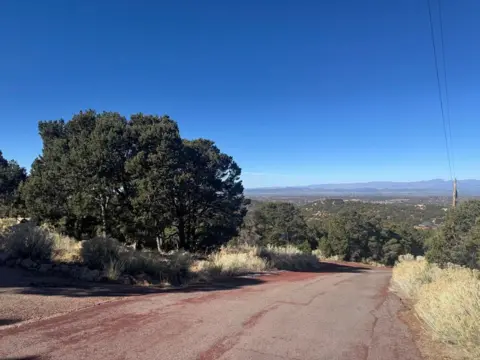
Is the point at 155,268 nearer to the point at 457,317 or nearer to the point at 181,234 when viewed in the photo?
the point at 457,317

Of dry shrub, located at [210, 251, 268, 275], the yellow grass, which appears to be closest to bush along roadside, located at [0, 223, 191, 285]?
the yellow grass

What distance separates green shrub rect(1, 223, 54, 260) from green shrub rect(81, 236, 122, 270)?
0.91 m

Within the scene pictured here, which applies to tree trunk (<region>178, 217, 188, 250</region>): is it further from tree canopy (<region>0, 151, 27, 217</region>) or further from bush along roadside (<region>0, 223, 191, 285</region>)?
tree canopy (<region>0, 151, 27, 217</region>)

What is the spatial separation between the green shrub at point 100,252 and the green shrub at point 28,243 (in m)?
0.91

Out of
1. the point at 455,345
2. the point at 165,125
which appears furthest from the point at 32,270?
the point at 165,125

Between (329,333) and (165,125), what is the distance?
47.8ft

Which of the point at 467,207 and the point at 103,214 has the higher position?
the point at 103,214

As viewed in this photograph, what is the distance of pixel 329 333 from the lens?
5383 mm

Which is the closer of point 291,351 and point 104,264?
point 291,351

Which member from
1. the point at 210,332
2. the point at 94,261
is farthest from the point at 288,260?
the point at 210,332

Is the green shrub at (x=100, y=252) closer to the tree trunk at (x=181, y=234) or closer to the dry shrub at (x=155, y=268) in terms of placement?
the dry shrub at (x=155, y=268)

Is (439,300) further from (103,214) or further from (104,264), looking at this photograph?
(103,214)

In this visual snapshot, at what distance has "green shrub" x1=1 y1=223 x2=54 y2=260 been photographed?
8.94 metres

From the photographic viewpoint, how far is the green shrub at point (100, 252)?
9.58 metres
